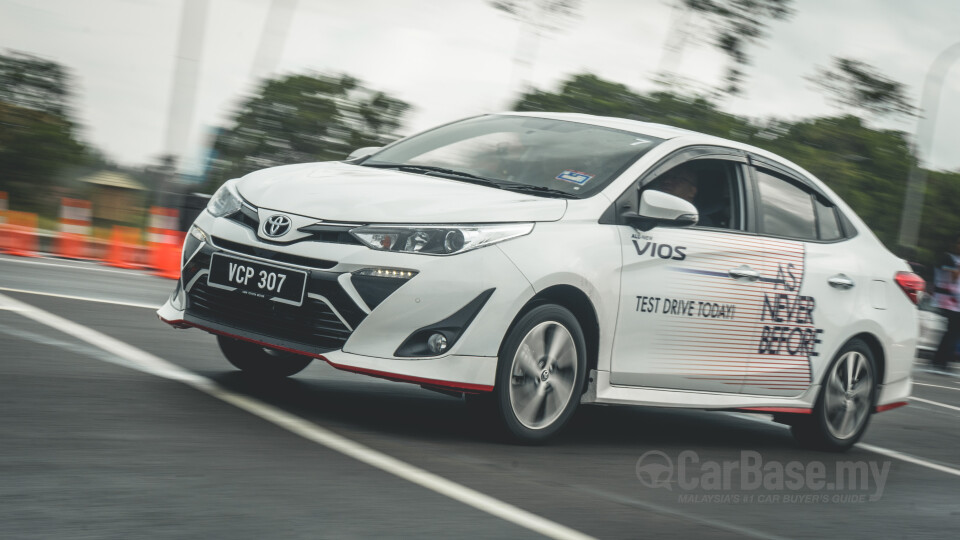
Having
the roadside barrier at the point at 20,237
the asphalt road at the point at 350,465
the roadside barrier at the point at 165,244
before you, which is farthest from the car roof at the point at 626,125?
the roadside barrier at the point at 20,237

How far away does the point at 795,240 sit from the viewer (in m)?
7.01

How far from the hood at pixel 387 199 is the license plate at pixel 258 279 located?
0.28m

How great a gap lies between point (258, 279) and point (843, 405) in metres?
3.93

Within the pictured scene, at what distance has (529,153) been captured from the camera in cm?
632

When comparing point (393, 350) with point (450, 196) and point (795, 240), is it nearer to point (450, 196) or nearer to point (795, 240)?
point (450, 196)

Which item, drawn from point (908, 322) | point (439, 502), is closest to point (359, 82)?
point (908, 322)

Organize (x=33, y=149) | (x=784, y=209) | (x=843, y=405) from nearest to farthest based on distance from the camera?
(x=784, y=209)
(x=843, y=405)
(x=33, y=149)

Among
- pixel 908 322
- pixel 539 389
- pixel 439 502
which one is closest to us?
pixel 439 502

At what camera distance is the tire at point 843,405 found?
7305mm

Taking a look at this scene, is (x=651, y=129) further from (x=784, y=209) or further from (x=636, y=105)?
(x=636, y=105)

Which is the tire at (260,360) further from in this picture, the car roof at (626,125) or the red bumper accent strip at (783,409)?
the red bumper accent strip at (783,409)

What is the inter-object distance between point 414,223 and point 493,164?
1.12 meters

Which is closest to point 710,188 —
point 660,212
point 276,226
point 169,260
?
point 660,212

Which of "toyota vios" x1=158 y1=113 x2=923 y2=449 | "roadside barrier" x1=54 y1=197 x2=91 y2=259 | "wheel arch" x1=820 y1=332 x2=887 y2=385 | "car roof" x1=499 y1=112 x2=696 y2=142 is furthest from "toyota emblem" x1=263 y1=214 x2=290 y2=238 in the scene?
"roadside barrier" x1=54 y1=197 x2=91 y2=259
